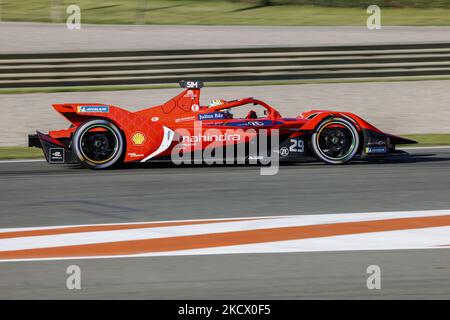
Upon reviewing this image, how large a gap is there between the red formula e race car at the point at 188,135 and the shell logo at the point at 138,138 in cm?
1

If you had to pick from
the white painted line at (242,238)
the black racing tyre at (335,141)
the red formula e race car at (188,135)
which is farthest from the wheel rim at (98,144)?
the white painted line at (242,238)

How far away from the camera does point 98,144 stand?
11.2 metres

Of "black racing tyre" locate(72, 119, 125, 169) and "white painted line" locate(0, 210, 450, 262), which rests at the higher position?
"black racing tyre" locate(72, 119, 125, 169)

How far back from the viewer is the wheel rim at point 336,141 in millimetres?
11477

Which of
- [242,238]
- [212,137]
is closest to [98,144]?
[212,137]

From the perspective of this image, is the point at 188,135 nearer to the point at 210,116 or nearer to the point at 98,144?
the point at 210,116

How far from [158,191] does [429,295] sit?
15.0ft

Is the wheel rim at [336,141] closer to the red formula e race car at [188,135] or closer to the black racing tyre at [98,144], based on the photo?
the red formula e race car at [188,135]

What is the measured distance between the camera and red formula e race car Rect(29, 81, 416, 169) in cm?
1116

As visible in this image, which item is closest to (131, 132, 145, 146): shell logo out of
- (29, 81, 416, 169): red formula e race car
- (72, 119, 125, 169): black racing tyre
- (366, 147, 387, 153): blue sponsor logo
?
(29, 81, 416, 169): red formula e race car

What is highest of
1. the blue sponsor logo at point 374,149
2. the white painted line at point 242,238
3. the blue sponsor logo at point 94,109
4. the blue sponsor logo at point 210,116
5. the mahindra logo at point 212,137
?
the blue sponsor logo at point 94,109

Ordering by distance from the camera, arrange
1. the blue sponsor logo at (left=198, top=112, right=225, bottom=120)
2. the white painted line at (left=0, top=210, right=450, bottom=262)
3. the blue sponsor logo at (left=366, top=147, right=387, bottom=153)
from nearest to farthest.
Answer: the white painted line at (left=0, top=210, right=450, bottom=262) < the blue sponsor logo at (left=198, top=112, right=225, bottom=120) < the blue sponsor logo at (left=366, top=147, right=387, bottom=153)

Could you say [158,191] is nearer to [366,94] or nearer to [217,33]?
[366,94]

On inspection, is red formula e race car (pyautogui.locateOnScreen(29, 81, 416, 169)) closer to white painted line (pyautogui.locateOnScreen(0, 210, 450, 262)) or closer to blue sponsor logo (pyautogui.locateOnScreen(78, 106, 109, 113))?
blue sponsor logo (pyautogui.locateOnScreen(78, 106, 109, 113))
